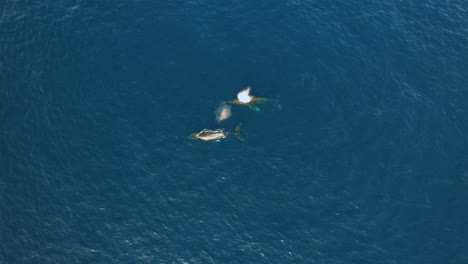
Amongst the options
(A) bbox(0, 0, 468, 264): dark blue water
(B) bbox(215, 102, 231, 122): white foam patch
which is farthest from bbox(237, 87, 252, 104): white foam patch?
(B) bbox(215, 102, 231, 122): white foam patch

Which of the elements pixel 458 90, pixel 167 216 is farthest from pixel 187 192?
pixel 458 90

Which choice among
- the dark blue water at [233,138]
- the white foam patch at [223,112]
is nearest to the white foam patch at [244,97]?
the dark blue water at [233,138]

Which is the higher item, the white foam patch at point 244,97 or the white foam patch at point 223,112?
the white foam patch at point 244,97

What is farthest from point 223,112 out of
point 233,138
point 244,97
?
point 233,138

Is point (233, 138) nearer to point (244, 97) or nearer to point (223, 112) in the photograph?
point (223, 112)

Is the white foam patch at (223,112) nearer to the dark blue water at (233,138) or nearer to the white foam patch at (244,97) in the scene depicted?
the dark blue water at (233,138)

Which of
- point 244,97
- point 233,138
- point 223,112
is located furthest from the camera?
point 244,97
